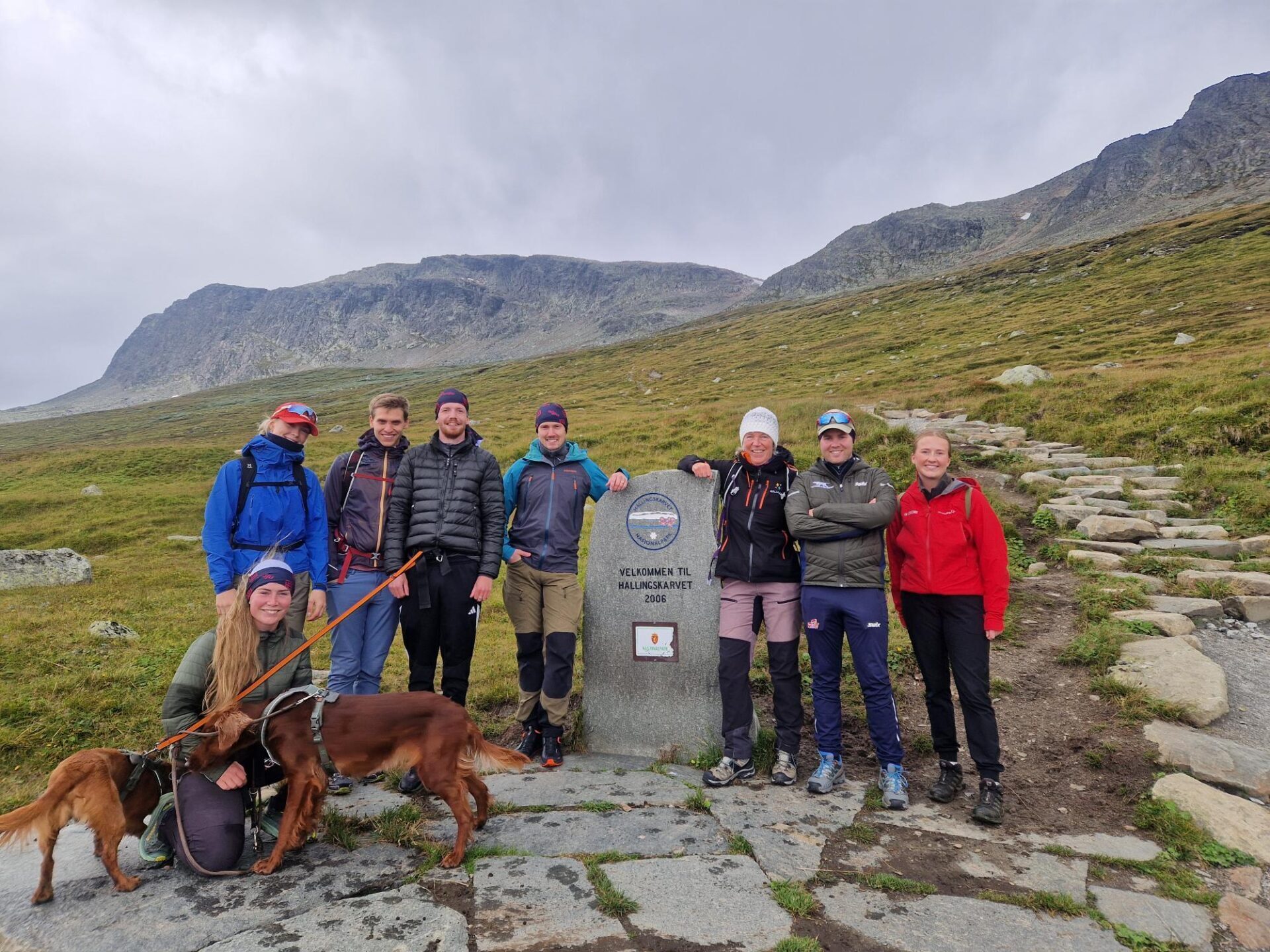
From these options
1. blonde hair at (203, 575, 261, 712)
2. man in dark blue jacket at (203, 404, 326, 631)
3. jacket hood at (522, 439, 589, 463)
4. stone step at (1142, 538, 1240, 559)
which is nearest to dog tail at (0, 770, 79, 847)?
blonde hair at (203, 575, 261, 712)

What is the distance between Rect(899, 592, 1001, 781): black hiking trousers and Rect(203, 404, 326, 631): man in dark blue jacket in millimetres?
5150

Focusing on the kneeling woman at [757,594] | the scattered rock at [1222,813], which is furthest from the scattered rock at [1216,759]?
the kneeling woman at [757,594]

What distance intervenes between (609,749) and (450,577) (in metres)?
2.48

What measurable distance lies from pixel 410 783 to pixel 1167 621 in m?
8.47

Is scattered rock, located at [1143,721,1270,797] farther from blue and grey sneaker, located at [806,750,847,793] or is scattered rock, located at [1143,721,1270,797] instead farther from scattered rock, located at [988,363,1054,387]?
scattered rock, located at [988,363,1054,387]

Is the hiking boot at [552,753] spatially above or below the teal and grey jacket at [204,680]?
below

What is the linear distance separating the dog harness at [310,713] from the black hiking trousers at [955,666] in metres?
4.61

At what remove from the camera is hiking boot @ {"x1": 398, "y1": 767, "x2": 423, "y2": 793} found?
17.3 ft

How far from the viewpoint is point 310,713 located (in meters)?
4.21

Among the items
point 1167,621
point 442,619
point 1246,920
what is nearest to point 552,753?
point 442,619

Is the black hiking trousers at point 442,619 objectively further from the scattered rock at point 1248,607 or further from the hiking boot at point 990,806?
the scattered rock at point 1248,607

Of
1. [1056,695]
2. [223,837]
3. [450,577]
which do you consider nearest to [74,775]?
[223,837]

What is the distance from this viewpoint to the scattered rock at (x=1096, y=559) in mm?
9734

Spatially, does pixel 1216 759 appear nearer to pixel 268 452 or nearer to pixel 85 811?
pixel 85 811
